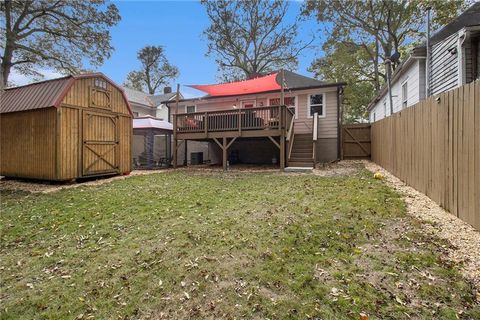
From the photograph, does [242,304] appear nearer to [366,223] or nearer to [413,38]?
[366,223]

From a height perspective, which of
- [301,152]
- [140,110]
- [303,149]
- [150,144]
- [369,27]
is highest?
[369,27]

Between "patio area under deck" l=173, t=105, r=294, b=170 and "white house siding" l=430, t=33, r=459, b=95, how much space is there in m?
5.30

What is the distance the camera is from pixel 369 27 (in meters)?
21.0

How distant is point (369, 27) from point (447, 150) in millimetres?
20267

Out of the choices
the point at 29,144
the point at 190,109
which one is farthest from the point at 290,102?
the point at 29,144

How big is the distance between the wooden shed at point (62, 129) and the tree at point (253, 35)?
51.5 feet

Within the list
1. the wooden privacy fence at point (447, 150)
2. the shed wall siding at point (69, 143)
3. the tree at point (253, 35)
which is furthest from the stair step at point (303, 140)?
the tree at point (253, 35)

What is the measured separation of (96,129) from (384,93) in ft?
52.5

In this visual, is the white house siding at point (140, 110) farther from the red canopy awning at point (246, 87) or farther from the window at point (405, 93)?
the window at point (405, 93)

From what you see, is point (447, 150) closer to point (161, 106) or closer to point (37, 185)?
point (37, 185)

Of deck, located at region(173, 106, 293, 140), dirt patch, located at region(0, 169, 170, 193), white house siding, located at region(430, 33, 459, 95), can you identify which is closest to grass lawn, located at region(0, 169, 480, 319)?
dirt patch, located at region(0, 169, 170, 193)

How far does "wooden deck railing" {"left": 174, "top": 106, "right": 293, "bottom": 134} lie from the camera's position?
11469mm

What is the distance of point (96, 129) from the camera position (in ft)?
34.8

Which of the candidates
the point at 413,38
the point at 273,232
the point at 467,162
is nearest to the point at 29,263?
the point at 273,232
